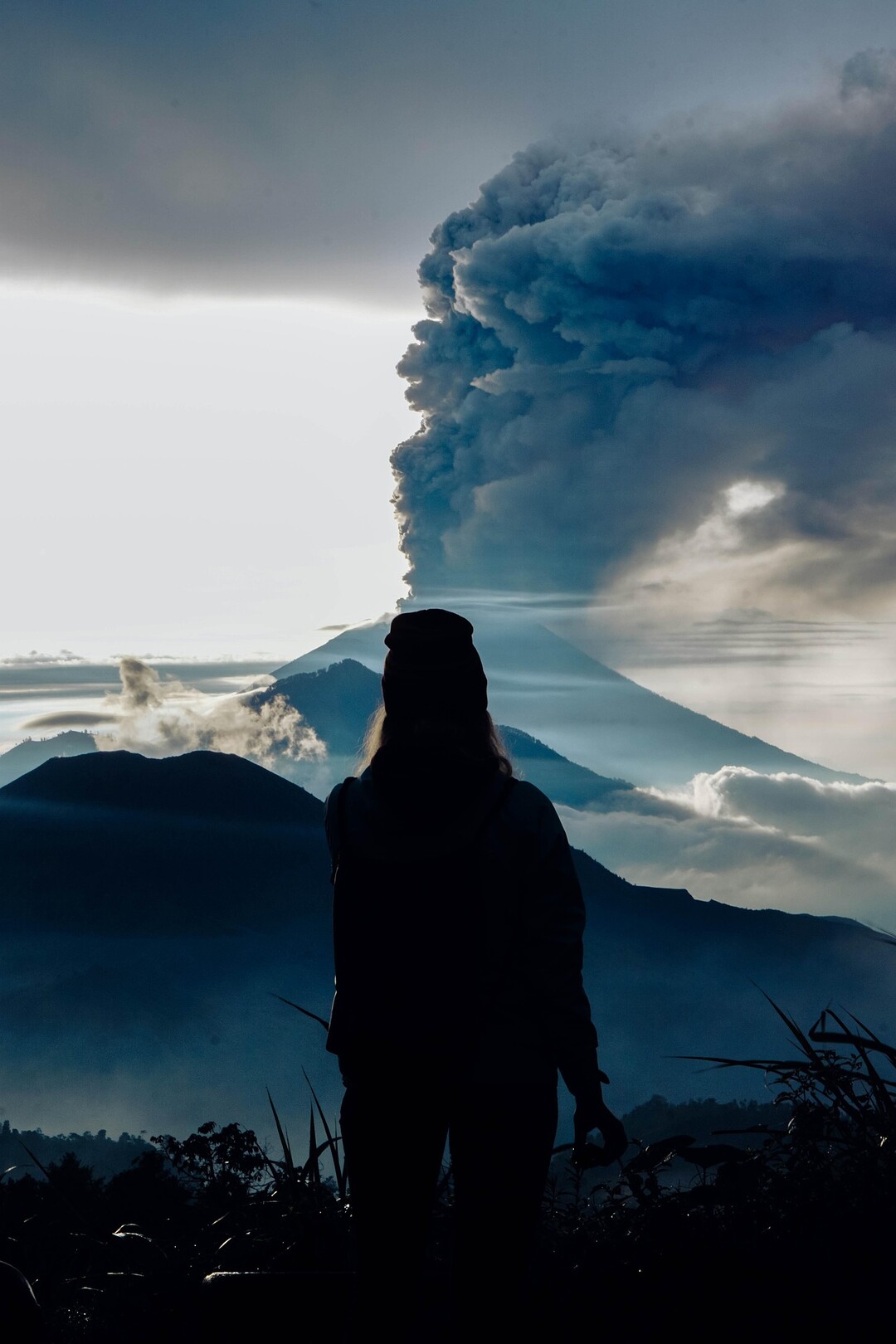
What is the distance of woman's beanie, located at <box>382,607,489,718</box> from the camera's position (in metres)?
2.06

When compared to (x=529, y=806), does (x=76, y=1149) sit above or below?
below

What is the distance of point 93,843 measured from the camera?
17738 centimetres

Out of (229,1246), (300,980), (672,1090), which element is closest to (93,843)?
(300,980)

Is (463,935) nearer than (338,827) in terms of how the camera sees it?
Yes

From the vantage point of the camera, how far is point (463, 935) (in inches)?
75.0

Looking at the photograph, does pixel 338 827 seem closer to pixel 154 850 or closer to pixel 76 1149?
pixel 76 1149

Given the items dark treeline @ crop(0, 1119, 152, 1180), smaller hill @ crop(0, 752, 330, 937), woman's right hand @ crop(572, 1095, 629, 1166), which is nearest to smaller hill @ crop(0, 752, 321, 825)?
smaller hill @ crop(0, 752, 330, 937)

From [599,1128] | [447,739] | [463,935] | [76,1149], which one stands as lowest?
[76,1149]

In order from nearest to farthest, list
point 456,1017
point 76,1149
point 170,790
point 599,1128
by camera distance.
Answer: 1. point 456,1017
2. point 599,1128
3. point 76,1149
4. point 170,790

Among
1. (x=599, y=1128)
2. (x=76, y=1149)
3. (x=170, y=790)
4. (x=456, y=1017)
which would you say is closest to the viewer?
(x=456, y=1017)

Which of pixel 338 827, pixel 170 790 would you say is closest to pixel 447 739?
pixel 338 827

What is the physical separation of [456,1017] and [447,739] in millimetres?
549

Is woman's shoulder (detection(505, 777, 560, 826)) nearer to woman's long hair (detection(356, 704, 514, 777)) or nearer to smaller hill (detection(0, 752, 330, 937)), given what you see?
woman's long hair (detection(356, 704, 514, 777))

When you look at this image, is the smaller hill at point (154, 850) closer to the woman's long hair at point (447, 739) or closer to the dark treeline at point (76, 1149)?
the dark treeline at point (76, 1149)
